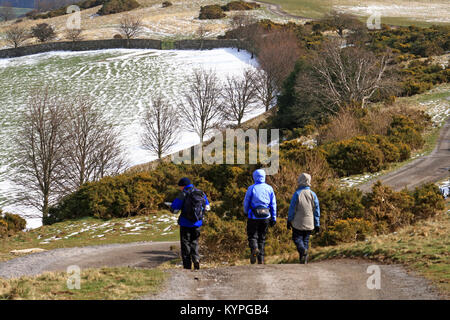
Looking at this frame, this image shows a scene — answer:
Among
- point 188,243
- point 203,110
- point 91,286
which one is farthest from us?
point 203,110

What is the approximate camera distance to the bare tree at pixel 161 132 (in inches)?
1657

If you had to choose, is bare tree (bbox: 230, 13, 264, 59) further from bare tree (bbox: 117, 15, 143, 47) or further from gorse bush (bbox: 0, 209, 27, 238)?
gorse bush (bbox: 0, 209, 27, 238)

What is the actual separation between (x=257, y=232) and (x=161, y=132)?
33887 millimetres

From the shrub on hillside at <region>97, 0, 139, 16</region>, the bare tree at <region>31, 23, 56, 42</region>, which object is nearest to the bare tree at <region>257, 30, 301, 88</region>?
the bare tree at <region>31, 23, 56, 42</region>

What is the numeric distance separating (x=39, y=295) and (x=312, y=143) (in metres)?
24.2

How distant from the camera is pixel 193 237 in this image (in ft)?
31.2

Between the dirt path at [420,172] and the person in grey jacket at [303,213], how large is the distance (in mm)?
10045

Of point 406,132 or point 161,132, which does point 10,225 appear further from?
point 161,132

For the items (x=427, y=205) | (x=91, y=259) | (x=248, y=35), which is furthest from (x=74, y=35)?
(x=427, y=205)

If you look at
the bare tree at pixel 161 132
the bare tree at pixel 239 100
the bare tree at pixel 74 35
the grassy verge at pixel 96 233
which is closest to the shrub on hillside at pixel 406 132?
the grassy verge at pixel 96 233

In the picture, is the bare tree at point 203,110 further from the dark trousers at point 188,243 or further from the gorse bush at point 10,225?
the dark trousers at point 188,243

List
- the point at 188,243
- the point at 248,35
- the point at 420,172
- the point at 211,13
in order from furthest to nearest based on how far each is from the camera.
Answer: the point at 211,13, the point at 248,35, the point at 420,172, the point at 188,243

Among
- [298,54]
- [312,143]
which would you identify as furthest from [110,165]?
[298,54]

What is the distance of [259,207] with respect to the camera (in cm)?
928
